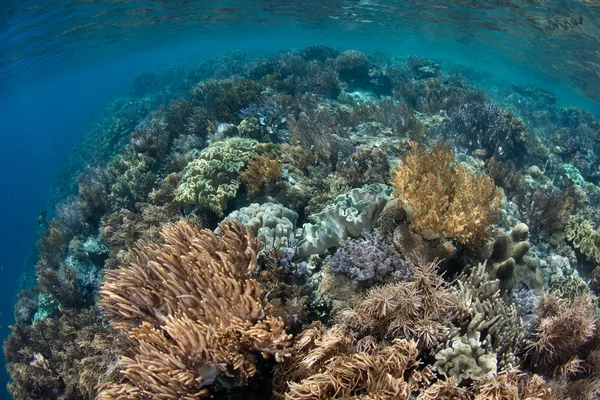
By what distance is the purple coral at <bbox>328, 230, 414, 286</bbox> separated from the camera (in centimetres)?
388

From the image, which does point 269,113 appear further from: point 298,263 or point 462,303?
point 462,303

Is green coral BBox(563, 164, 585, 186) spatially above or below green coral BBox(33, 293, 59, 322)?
above

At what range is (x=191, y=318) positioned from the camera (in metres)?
3.16

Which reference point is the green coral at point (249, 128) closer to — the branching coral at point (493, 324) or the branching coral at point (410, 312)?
the branching coral at point (410, 312)

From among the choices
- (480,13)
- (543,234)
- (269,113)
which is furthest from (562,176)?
(480,13)

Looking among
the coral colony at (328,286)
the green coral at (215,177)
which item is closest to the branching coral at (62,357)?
the coral colony at (328,286)

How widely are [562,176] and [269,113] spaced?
11.4 m

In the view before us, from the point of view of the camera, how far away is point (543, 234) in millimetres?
7398

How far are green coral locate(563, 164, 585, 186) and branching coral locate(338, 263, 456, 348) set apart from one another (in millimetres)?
12573

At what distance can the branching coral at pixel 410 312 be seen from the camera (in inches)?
118

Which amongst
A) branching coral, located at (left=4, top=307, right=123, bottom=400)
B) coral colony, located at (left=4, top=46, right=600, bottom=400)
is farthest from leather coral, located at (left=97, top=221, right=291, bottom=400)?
branching coral, located at (left=4, top=307, right=123, bottom=400)

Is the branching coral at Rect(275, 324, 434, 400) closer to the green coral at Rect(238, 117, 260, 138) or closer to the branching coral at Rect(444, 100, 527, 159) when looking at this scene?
the green coral at Rect(238, 117, 260, 138)

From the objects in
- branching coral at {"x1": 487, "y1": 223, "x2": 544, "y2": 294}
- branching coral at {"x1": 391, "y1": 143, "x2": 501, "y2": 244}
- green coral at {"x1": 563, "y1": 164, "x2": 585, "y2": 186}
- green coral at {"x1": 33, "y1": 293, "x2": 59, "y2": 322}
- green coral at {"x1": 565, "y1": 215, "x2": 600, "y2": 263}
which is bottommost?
green coral at {"x1": 33, "y1": 293, "x2": 59, "y2": 322}

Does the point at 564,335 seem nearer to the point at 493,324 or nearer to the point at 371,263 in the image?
the point at 493,324
